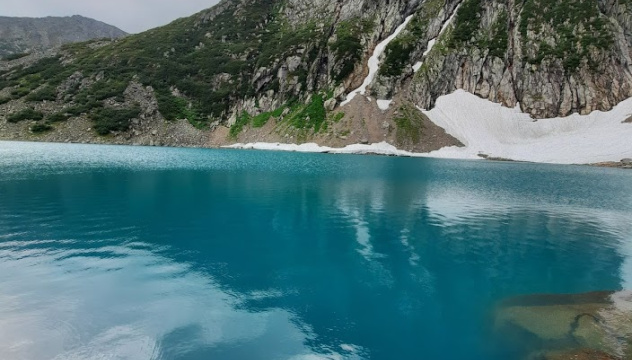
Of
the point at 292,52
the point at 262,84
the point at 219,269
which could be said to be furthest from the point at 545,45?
the point at 219,269

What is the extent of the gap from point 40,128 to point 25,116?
1048 centimetres

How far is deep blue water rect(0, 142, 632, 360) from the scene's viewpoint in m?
12.6

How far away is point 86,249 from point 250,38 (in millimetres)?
180233

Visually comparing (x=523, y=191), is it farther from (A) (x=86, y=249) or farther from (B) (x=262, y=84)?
(B) (x=262, y=84)

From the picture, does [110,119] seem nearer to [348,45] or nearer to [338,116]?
[338,116]

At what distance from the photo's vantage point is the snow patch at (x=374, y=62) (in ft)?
434

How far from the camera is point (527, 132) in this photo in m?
116

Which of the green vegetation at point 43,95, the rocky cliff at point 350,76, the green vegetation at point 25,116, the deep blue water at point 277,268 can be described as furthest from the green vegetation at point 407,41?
the green vegetation at point 43,95

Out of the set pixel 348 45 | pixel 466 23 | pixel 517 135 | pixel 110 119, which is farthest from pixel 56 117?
pixel 517 135

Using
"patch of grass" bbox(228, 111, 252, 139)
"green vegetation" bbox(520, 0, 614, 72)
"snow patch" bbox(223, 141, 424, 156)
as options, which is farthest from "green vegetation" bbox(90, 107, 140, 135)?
"green vegetation" bbox(520, 0, 614, 72)

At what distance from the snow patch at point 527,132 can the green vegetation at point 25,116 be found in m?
132

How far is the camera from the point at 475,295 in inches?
679

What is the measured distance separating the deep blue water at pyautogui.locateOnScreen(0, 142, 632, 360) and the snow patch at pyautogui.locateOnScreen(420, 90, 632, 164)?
69172 millimetres

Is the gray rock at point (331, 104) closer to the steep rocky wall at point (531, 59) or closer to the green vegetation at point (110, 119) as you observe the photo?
the steep rocky wall at point (531, 59)
